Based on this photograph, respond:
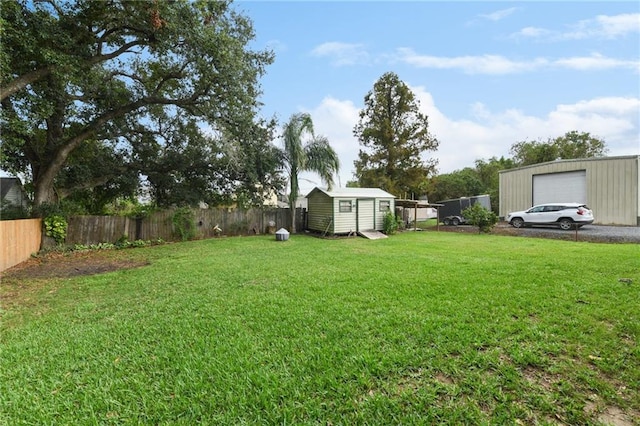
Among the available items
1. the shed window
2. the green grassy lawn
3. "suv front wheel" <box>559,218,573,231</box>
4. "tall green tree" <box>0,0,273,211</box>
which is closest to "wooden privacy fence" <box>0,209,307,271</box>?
"tall green tree" <box>0,0,273,211</box>

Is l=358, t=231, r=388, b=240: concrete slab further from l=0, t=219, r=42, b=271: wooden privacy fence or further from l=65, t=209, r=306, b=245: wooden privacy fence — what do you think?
l=0, t=219, r=42, b=271: wooden privacy fence

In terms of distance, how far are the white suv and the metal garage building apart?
284cm

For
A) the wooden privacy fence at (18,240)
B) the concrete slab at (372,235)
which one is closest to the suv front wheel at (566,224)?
the concrete slab at (372,235)

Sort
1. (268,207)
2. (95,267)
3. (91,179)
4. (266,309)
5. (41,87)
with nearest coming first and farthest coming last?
1. (266,309)
2. (95,267)
3. (41,87)
4. (91,179)
5. (268,207)

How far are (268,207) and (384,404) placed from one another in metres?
12.5

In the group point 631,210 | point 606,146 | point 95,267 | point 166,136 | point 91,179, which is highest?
point 606,146

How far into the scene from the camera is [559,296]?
3.60 meters

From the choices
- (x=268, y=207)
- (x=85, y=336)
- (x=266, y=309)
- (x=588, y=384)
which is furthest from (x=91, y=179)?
(x=588, y=384)

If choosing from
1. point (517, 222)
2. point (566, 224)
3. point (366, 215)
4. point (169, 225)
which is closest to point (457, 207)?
point (517, 222)

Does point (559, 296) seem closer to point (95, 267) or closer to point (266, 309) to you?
point (266, 309)

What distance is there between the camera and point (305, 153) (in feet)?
41.6

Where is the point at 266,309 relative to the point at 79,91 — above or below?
below

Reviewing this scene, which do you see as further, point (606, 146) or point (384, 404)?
point (606, 146)

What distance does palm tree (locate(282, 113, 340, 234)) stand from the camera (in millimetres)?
12312
